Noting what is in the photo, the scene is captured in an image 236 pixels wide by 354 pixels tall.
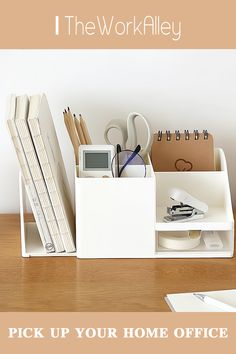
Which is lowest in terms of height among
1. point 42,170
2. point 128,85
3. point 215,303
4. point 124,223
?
point 215,303

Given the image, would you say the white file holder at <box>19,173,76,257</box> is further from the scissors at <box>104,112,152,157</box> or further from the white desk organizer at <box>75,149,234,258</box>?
the scissors at <box>104,112,152,157</box>

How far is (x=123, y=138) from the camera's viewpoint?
186cm

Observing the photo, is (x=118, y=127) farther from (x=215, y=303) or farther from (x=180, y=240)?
(x=215, y=303)

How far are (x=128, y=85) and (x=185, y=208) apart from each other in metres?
0.40

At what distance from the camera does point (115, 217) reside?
1685 millimetres

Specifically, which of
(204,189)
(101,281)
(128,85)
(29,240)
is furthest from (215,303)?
(128,85)

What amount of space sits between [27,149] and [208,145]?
0.46m

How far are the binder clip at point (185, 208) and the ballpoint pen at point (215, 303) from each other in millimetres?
243

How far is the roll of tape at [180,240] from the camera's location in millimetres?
1719

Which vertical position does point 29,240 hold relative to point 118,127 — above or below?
below

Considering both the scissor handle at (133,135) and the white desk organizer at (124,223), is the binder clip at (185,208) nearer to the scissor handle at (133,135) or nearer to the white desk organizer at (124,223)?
the white desk organizer at (124,223)

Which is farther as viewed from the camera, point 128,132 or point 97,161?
point 128,132

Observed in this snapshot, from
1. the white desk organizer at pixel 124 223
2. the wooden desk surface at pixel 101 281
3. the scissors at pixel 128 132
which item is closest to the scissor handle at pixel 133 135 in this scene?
the scissors at pixel 128 132
